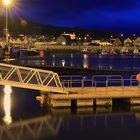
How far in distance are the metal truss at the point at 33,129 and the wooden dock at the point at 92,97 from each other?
1.93 metres

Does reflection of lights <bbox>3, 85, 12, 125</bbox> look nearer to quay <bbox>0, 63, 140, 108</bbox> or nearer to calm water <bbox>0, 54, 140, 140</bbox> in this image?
calm water <bbox>0, 54, 140, 140</bbox>

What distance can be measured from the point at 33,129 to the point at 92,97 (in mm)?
6491

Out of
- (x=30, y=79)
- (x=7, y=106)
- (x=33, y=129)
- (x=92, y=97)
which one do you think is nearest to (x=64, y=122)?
(x=33, y=129)

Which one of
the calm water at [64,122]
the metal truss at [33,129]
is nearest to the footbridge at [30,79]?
the calm water at [64,122]

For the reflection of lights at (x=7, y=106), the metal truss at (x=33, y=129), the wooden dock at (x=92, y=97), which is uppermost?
the wooden dock at (x=92, y=97)

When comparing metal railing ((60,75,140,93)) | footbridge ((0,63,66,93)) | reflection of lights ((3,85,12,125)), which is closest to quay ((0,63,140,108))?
footbridge ((0,63,66,93))

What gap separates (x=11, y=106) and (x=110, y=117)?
7.61m

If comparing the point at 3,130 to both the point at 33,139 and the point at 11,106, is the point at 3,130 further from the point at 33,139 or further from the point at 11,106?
the point at 11,106

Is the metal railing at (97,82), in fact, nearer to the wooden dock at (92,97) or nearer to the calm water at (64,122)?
the wooden dock at (92,97)

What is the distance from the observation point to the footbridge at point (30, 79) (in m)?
33.2

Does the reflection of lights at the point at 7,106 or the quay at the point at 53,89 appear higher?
the quay at the point at 53,89

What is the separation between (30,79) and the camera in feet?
110

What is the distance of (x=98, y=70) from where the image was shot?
2474 inches

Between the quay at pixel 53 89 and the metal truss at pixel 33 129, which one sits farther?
the quay at pixel 53 89
